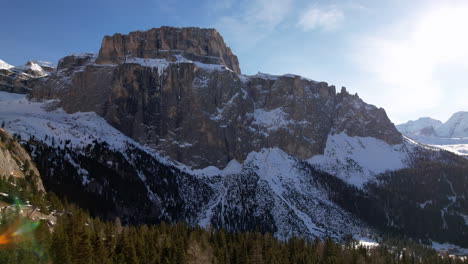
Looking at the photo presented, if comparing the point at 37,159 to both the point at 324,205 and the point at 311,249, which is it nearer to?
the point at 311,249

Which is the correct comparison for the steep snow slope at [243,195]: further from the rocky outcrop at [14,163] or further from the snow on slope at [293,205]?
the rocky outcrop at [14,163]

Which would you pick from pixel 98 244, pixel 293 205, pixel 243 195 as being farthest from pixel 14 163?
pixel 293 205

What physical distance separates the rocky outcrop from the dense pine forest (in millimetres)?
4059

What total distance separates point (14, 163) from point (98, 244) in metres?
33.2

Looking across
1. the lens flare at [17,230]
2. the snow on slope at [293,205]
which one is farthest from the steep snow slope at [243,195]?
the lens flare at [17,230]

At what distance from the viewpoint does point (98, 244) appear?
53.7 m

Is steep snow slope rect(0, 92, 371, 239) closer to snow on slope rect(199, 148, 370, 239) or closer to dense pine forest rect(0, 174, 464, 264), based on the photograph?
snow on slope rect(199, 148, 370, 239)

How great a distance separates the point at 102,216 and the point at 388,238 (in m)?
115

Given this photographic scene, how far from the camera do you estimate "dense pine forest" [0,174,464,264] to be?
4359 centimetres

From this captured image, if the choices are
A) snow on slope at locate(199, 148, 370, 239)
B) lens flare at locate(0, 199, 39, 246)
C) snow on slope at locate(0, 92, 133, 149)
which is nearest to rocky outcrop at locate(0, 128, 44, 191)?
lens flare at locate(0, 199, 39, 246)

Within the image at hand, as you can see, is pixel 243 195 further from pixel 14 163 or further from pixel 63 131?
pixel 14 163

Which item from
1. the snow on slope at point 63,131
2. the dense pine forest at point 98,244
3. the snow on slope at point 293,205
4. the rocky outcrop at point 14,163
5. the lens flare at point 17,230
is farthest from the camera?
the snow on slope at point 293,205

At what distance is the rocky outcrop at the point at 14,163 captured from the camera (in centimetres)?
6938

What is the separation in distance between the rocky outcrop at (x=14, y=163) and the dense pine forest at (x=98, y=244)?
406 centimetres
